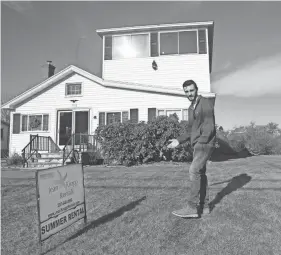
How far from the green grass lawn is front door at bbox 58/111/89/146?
906cm

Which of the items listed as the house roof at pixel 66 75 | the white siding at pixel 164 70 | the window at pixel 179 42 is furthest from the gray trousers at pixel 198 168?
the window at pixel 179 42

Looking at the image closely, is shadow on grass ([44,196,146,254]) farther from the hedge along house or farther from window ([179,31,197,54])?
window ([179,31,197,54])

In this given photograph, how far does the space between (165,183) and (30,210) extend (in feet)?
10.2

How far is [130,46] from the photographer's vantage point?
1591 cm

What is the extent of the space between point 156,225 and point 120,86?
36.3 ft

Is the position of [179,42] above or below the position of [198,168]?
above

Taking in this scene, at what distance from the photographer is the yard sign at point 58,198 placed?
2871 millimetres

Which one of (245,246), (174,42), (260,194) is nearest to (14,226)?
(245,246)

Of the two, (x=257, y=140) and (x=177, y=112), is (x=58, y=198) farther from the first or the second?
(x=257, y=140)

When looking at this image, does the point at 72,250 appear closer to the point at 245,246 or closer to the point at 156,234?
the point at 156,234

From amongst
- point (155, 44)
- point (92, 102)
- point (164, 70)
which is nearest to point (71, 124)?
point (92, 102)

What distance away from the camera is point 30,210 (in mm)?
4543

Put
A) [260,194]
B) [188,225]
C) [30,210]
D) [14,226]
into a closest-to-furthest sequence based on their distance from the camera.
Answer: [188,225] < [14,226] < [30,210] < [260,194]

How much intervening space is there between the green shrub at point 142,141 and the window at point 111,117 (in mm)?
2403
